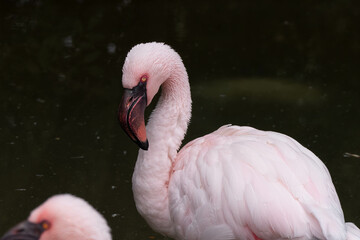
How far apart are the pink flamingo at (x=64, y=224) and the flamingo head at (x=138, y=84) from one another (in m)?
0.94

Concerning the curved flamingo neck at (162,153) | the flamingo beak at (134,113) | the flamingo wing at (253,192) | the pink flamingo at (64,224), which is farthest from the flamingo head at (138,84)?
the pink flamingo at (64,224)

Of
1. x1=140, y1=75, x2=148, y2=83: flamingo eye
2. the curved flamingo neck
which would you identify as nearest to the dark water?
the curved flamingo neck

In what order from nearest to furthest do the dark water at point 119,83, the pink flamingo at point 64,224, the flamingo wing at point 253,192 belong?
the pink flamingo at point 64,224 < the flamingo wing at point 253,192 < the dark water at point 119,83

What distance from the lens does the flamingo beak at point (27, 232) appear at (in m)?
2.65

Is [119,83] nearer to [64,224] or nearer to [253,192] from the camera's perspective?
[253,192]

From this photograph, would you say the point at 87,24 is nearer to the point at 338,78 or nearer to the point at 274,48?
the point at 274,48

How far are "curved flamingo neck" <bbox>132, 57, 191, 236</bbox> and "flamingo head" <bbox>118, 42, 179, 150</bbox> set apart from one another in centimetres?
16

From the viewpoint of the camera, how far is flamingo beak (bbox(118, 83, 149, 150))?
11.5ft

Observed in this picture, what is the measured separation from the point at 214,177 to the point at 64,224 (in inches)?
40.1

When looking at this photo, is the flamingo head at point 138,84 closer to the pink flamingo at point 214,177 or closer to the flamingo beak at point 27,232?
the pink flamingo at point 214,177

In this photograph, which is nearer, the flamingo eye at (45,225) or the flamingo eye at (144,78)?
the flamingo eye at (45,225)

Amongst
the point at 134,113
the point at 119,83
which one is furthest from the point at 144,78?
the point at 119,83

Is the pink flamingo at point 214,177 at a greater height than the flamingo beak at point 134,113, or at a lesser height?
lesser

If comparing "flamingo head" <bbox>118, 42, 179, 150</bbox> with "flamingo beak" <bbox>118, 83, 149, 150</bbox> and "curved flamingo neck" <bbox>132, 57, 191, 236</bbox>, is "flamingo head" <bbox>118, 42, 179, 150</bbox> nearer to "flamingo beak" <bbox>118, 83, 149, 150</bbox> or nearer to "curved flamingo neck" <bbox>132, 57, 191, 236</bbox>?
"flamingo beak" <bbox>118, 83, 149, 150</bbox>
